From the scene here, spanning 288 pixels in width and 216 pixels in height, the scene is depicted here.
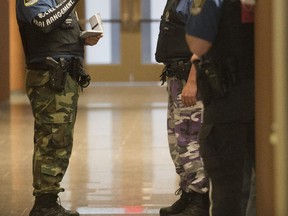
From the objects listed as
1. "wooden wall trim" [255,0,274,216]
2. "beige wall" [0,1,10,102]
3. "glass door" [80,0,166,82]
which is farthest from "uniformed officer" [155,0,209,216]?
"glass door" [80,0,166,82]

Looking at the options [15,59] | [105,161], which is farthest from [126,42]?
[105,161]

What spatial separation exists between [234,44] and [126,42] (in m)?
10.4

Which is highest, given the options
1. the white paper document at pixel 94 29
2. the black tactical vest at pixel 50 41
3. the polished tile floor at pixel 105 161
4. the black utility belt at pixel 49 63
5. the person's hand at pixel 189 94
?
the white paper document at pixel 94 29

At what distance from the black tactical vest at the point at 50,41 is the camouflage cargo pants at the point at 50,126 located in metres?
0.12

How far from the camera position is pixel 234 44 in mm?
3223

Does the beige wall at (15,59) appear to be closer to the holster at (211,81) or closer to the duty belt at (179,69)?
the duty belt at (179,69)

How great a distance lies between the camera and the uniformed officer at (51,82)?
14.6ft

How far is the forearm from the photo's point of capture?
4352mm

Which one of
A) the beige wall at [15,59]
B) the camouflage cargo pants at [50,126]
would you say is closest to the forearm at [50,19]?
the camouflage cargo pants at [50,126]

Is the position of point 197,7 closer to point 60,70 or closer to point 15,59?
point 60,70

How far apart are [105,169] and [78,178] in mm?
402

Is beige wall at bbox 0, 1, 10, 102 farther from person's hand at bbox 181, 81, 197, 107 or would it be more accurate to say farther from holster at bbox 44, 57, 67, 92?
person's hand at bbox 181, 81, 197, 107

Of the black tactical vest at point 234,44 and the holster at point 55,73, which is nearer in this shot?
the black tactical vest at point 234,44

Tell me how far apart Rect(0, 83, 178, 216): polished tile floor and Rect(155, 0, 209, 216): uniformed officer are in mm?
527
